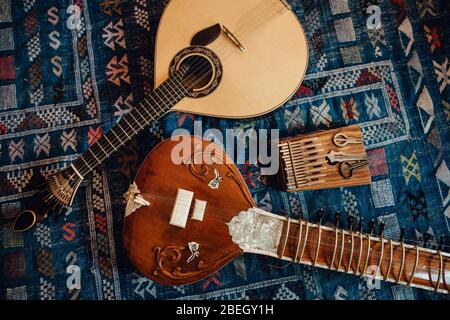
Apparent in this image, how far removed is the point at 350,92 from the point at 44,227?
5.28ft

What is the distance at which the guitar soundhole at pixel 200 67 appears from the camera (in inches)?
76.9

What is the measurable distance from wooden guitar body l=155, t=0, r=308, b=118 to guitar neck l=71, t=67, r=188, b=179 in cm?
→ 6

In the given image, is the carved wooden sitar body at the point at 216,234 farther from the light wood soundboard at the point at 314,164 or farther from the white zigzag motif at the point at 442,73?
the white zigzag motif at the point at 442,73

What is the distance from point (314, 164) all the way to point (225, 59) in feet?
2.03

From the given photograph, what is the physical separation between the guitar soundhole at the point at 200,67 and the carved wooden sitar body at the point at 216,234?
0.74 feet

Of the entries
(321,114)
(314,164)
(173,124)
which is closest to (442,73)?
(321,114)

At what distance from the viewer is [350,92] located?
221 cm

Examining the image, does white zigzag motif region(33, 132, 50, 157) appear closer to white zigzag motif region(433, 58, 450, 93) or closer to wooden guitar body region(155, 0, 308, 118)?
wooden guitar body region(155, 0, 308, 118)

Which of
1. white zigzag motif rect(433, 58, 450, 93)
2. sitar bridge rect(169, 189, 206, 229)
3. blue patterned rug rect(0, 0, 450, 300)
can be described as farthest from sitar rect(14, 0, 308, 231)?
white zigzag motif rect(433, 58, 450, 93)

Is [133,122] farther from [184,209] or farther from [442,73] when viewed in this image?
[442,73]

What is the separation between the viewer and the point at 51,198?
1855mm

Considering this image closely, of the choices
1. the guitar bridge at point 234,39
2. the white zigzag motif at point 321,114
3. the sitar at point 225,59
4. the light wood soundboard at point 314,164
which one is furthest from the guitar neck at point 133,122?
the white zigzag motif at point 321,114

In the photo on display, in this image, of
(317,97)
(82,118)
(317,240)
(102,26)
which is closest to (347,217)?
(317,240)

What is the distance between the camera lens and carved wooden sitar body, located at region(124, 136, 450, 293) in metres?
1.88
